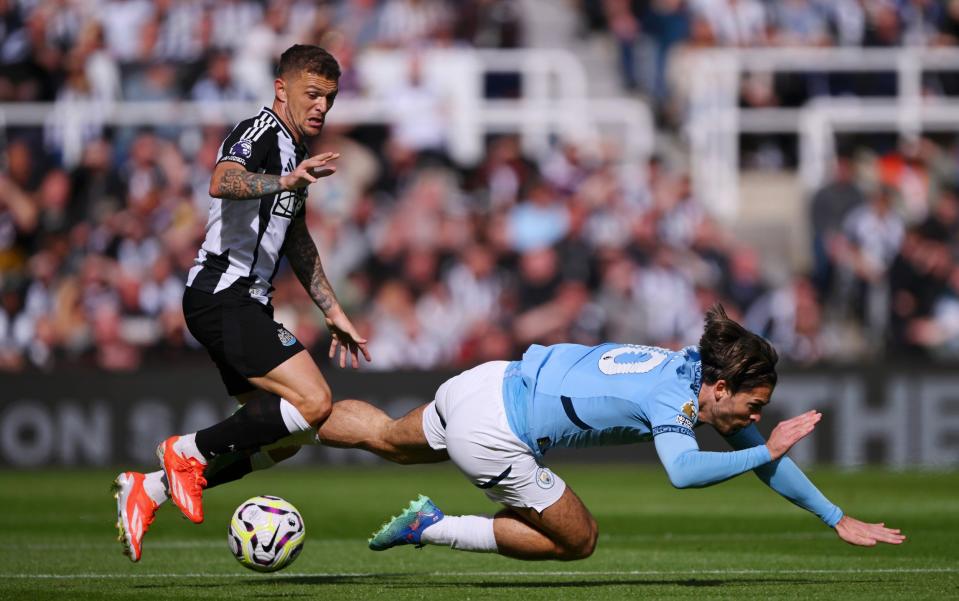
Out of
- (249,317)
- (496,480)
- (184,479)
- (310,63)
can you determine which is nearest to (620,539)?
(496,480)

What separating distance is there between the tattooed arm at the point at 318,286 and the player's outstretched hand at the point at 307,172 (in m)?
1.20

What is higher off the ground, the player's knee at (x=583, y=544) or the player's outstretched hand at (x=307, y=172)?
the player's outstretched hand at (x=307, y=172)

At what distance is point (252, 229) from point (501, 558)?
2.71 meters

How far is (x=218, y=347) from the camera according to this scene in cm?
839

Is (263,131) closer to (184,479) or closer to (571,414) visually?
(184,479)

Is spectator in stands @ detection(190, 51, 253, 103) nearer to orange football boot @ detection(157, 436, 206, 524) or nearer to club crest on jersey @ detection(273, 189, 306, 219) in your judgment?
club crest on jersey @ detection(273, 189, 306, 219)

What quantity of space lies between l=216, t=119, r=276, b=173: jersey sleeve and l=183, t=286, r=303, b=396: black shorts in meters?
0.71

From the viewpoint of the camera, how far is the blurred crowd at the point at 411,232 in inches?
699

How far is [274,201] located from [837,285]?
37.9 feet

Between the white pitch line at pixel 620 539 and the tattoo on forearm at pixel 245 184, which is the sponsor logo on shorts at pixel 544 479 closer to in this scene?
the tattoo on forearm at pixel 245 184

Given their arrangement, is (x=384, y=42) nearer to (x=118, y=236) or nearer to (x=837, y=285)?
(x=118, y=236)

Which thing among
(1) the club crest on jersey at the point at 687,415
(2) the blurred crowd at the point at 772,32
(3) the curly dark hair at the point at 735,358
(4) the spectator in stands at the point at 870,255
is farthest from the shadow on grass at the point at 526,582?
(2) the blurred crowd at the point at 772,32

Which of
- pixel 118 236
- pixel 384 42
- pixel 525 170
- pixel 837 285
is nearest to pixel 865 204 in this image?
pixel 837 285

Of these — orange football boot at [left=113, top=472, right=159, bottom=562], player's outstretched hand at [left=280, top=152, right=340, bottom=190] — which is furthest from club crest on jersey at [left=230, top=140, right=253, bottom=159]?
orange football boot at [left=113, top=472, right=159, bottom=562]
